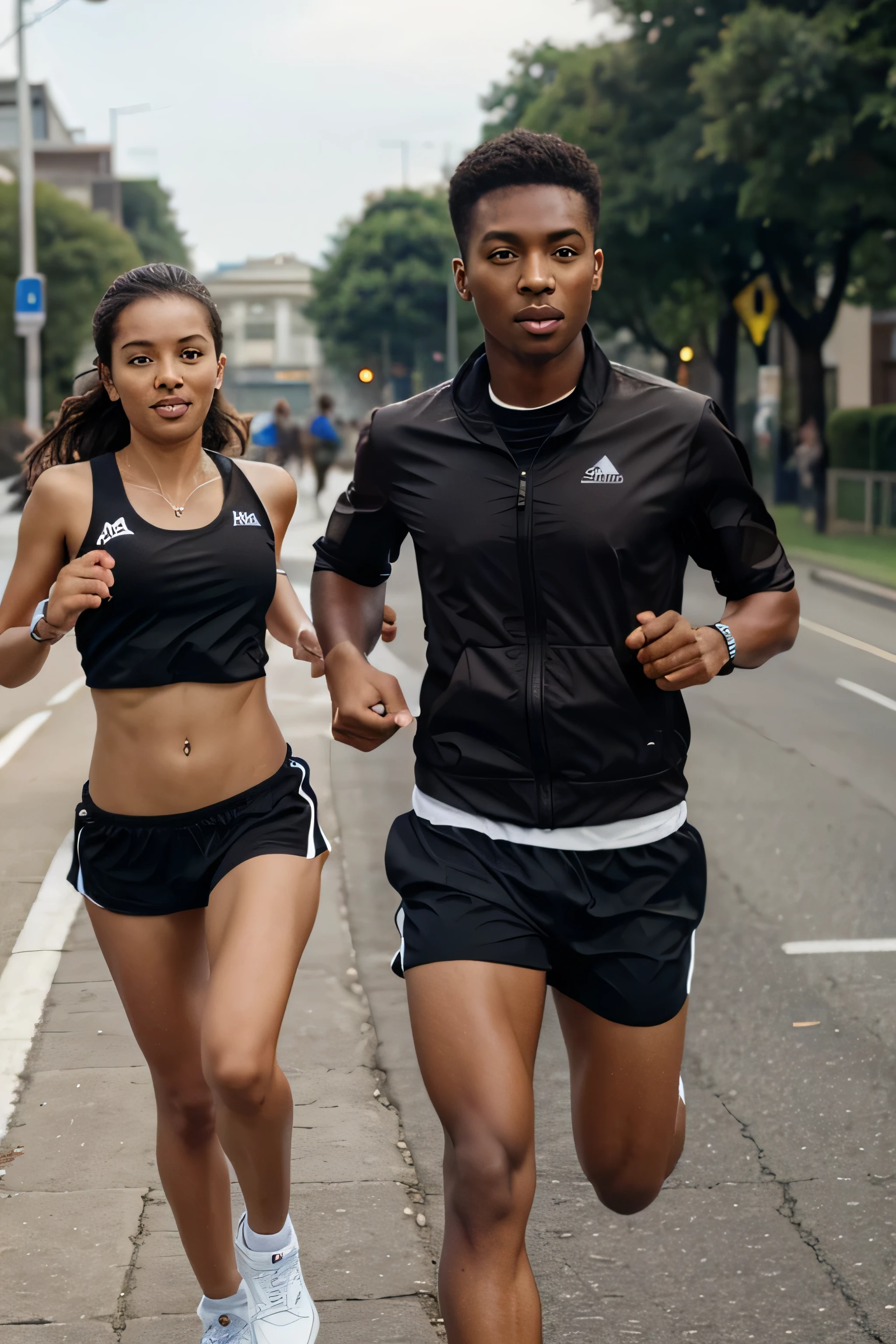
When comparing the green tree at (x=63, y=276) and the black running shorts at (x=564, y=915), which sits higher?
the green tree at (x=63, y=276)

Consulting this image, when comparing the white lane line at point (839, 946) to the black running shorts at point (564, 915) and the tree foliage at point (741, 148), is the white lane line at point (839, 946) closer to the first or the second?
the black running shorts at point (564, 915)

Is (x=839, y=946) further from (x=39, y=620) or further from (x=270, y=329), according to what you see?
(x=270, y=329)

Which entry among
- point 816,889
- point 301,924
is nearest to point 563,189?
point 301,924

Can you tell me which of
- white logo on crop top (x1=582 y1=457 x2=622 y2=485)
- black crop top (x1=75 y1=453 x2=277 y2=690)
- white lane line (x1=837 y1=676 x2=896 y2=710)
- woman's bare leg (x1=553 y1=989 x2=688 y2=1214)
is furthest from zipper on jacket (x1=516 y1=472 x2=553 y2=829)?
white lane line (x1=837 y1=676 x2=896 y2=710)

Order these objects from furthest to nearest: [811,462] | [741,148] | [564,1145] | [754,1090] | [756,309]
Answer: [756,309], [811,462], [741,148], [754,1090], [564,1145]

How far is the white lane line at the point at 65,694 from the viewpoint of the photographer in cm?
1227

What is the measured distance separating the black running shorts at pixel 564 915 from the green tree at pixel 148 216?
111405 mm

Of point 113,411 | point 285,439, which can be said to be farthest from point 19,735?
point 285,439

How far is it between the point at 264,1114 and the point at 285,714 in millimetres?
8470

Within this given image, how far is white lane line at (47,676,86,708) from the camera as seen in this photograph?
12273 millimetres

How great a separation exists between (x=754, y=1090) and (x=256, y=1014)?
2.33 metres

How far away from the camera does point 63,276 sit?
44.8m

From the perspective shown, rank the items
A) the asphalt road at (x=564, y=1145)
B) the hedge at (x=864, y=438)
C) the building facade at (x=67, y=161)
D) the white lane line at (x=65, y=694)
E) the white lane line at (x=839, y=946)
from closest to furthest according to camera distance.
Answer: the asphalt road at (x=564, y=1145) < the white lane line at (x=839, y=946) < the white lane line at (x=65, y=694) < the hedge at (x=864, y=438) < the building facade at (x=67, y=161)

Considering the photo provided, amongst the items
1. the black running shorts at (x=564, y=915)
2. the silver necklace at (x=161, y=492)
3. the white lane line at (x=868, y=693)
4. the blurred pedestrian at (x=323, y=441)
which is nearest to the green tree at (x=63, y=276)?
Result: the blurred pedestrian at (x=323, y=441)
